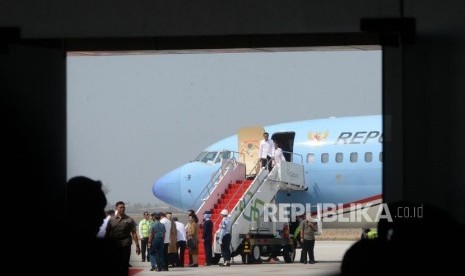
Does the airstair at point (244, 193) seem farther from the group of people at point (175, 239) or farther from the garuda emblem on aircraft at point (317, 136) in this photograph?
the group of people at point (175, 239)

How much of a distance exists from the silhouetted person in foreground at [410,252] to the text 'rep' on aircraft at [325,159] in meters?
22.5

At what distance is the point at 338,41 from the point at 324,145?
18.1 m

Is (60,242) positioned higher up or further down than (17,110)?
further down

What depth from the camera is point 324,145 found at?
26.4 m

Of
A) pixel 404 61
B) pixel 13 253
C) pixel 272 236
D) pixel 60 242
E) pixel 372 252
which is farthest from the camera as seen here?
pixel 272 236

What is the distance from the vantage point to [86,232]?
12.3 ft

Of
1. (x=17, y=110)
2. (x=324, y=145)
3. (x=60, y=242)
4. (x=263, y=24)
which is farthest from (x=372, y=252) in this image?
(x=324, y=145)

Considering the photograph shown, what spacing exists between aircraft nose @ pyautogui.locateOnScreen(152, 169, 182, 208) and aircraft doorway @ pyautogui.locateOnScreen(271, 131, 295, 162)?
2521 mm

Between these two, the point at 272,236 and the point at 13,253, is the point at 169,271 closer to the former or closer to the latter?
the point at 272,236

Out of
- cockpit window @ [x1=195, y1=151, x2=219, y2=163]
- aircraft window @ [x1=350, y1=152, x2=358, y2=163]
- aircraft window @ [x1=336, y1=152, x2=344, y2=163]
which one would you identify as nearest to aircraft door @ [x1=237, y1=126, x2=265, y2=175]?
cockpit window @ [x1=195, y1=151, x2=219, y2=163]

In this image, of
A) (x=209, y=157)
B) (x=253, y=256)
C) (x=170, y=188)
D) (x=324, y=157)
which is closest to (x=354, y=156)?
(x=324, y=157)

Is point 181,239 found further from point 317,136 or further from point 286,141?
point 317,136

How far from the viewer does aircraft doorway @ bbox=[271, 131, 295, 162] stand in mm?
26484

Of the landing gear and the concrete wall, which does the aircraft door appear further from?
the concrete wall
